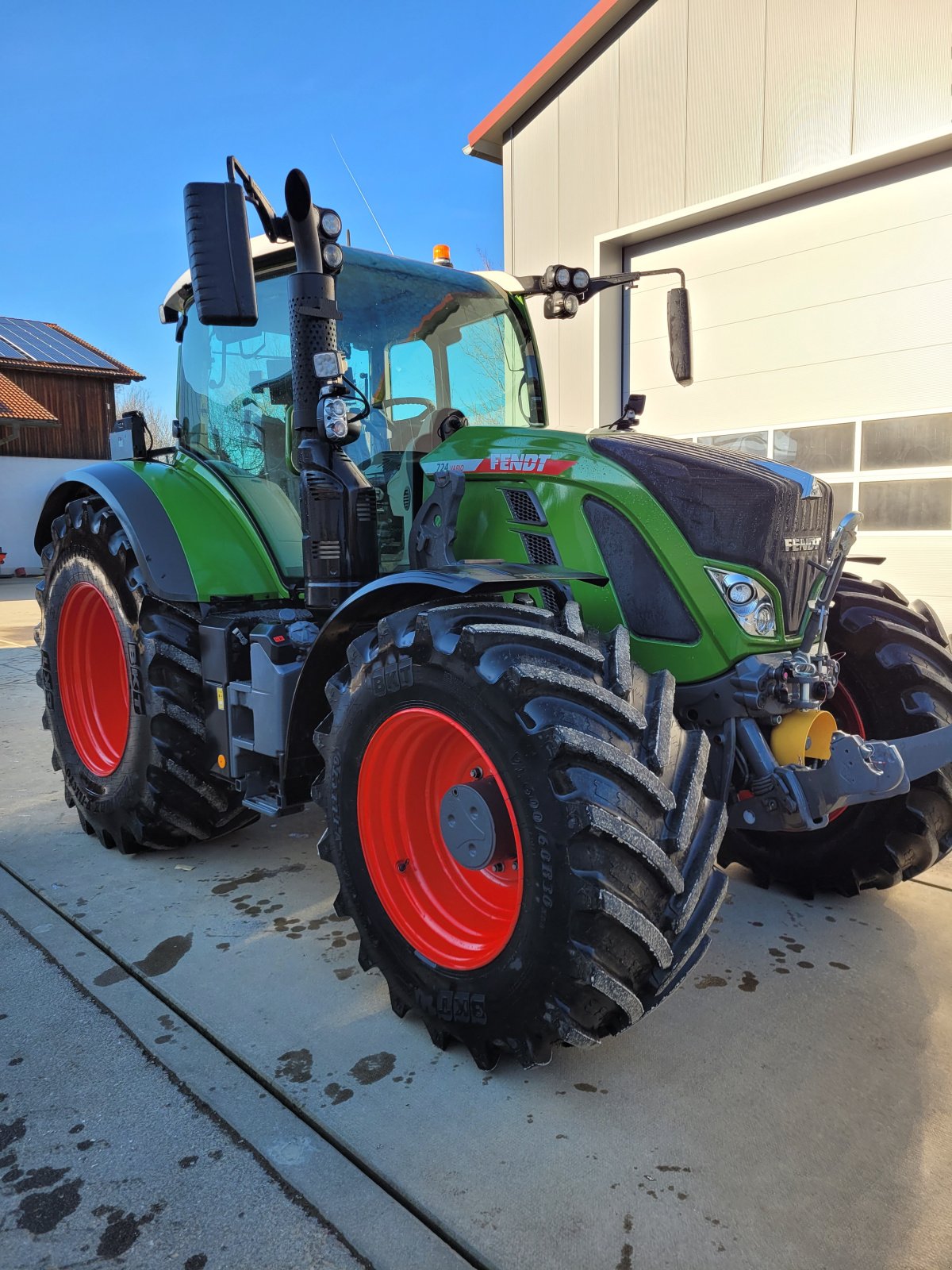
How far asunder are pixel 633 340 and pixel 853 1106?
8.10 meters

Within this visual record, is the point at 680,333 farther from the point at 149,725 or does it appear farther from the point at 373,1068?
the point at 373,1068

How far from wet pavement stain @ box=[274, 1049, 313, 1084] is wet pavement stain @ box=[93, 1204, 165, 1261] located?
16.8 inches

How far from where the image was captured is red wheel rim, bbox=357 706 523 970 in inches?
92.4

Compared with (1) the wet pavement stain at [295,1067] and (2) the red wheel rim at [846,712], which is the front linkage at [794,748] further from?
(1) the wet pavement stain at [295,1067]

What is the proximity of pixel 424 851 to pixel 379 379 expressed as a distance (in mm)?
1651

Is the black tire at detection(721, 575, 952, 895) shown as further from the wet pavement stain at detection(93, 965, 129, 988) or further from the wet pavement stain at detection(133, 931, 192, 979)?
the wet pavement stain at detection(93, 965, 129, 988)

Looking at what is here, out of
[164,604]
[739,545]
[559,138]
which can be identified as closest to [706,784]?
[739,545]

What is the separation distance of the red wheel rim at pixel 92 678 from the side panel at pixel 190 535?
0.65 m

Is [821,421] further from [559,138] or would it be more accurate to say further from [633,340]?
[559,138]

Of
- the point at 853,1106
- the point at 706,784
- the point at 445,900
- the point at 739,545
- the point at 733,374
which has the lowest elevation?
the point at 853,1106

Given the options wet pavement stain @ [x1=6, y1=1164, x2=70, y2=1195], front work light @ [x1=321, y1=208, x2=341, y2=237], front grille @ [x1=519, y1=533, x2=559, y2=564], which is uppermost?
front work light @ [x1=321, y1=208, x2=341, y2=237]

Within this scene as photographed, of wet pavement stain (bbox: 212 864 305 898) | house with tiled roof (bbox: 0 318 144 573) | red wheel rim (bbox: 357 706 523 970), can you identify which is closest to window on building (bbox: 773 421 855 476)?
wet pavement stain (bbox: 212 864 305 898)

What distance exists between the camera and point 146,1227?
1.68 meters

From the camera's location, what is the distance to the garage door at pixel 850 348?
274 inches
